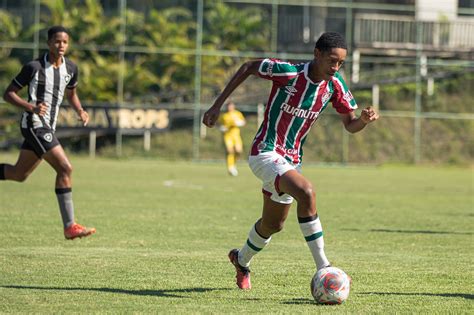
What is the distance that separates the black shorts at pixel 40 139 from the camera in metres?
11.4

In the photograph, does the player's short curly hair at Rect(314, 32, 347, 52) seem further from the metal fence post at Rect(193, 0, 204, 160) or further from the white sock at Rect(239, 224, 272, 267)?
the metal fence post at Rect(193, 0, 204, 160)

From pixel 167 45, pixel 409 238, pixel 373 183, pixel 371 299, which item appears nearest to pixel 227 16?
pixel 167 45

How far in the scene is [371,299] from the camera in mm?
8008

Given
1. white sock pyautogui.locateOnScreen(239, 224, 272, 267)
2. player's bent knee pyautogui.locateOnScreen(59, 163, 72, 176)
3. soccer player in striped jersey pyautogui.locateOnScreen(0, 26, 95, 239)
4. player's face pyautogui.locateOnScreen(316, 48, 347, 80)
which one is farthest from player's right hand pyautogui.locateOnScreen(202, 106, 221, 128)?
player's bent knee pyautogui.locateOnScreen(59, 163, 72, 176)

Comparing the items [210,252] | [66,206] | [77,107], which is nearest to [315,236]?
[210,252]

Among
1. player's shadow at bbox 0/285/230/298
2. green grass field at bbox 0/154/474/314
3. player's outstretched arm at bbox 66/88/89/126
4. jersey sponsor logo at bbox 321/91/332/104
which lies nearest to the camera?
green grass field at bbox 0/154/474/314

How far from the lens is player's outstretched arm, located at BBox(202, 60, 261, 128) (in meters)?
8.32

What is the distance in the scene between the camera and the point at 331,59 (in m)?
8.24

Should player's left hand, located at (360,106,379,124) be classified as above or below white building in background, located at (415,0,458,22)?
below

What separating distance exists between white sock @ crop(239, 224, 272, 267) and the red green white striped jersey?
2.31 ft

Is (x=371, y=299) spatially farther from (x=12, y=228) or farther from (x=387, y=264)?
(x=12, y=228)

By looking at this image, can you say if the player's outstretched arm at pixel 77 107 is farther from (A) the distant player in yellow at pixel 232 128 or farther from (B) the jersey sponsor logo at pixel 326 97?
(A) the distant player in yellow at pixel 232 128

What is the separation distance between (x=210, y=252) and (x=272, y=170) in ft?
10.2

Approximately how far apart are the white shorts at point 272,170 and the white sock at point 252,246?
0.44m
